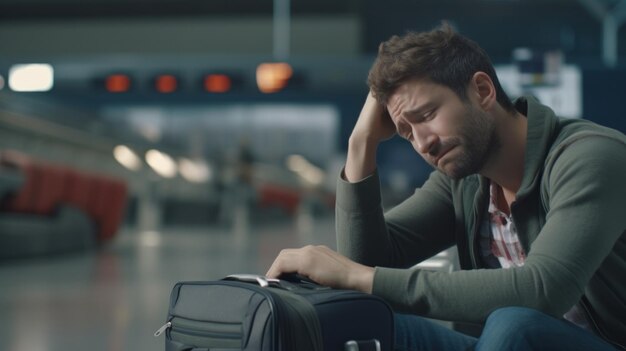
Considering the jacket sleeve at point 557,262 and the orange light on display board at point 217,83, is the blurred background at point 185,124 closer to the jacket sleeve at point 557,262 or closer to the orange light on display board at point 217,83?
the orange light on display board at point 217,83

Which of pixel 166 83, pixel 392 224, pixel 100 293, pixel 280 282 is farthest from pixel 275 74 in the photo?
pixel 280 282

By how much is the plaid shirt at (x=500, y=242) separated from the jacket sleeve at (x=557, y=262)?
0.62 ft

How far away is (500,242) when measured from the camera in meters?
1.84

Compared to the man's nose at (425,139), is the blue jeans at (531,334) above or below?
below

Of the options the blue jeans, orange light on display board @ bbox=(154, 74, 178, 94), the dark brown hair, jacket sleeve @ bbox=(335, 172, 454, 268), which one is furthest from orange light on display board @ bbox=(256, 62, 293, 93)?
the blue jeans

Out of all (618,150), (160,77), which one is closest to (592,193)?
(618,150)

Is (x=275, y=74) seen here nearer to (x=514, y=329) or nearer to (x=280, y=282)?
(x=280, y=282)

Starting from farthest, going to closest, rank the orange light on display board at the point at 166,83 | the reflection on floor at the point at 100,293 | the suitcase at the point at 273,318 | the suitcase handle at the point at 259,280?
the orange light on display board at the point at 166,83
the reflection on floor at the point at 100,293
the suitcase handle at the point at 259,280
the suitcase at the point at 273,318

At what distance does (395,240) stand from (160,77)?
2234cm

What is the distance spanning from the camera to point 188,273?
617 cm

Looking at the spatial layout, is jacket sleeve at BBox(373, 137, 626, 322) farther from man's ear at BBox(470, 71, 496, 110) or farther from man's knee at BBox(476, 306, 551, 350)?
man's ear at BBox(470, 71, 496, 110)

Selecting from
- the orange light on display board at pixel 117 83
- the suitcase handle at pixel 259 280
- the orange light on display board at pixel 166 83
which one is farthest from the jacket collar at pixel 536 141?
the orange light on display board at pixel 117 83

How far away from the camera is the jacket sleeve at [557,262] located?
1.52m

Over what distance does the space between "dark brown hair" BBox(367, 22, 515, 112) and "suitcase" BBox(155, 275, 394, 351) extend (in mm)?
428
